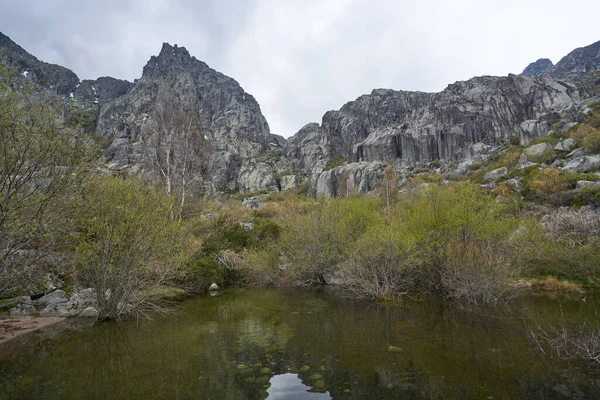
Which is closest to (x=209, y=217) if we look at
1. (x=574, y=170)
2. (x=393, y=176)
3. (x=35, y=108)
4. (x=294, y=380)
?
(x=35, y=108)

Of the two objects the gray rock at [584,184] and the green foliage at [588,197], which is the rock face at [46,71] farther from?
the green foliage at [588,197]

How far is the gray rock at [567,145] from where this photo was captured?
53.4 metres

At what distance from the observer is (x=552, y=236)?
88.1 feet

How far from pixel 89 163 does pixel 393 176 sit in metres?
55.7

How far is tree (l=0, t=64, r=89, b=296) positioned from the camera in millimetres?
10227

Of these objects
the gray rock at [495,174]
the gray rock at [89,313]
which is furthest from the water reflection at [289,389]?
the gray rock at [495,174]

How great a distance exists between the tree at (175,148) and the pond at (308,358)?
19338mm

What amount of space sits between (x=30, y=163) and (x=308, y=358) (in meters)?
11.3

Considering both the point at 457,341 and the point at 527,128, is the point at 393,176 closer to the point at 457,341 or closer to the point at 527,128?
the point at 527,128

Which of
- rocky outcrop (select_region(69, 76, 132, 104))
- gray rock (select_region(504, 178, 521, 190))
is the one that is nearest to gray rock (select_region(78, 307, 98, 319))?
gray rock (select_region(504, 178, 521, 190))

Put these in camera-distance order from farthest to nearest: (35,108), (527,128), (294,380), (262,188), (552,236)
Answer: (262,188)
(527,128)
(552,236)
(35,108)
(294,380)

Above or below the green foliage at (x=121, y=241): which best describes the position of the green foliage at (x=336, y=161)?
above

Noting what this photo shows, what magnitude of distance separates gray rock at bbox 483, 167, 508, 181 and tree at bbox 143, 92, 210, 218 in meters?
47.4

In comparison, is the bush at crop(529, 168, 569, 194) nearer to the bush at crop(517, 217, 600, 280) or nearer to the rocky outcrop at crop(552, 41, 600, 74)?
the bush at crop(517, 217, 600, 280)
